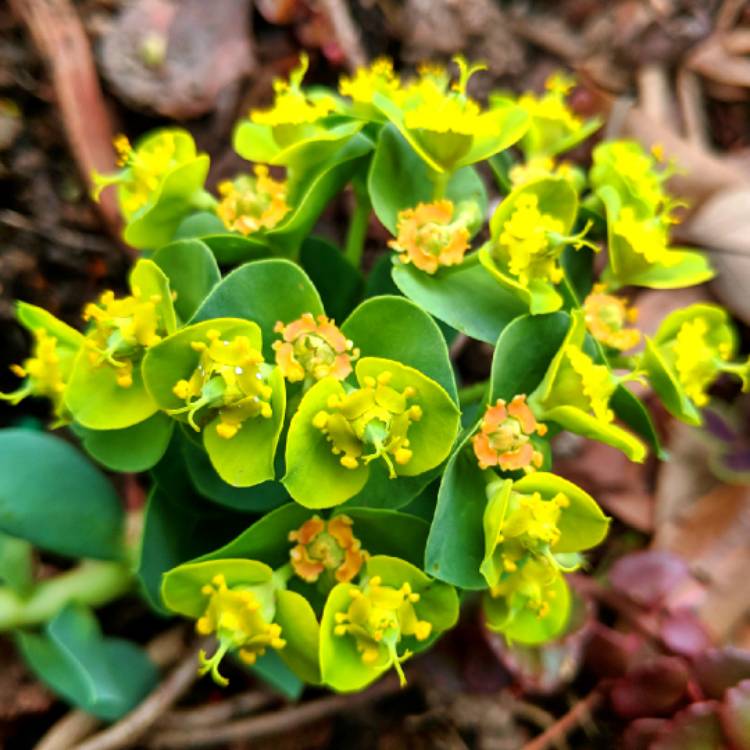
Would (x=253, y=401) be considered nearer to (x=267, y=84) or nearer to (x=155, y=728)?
(x=155, y=728)

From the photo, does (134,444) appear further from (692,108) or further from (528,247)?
(692,108)

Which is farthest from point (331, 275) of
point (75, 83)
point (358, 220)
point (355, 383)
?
point (75, 83)

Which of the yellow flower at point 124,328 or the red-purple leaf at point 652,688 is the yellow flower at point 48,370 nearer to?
the yellow flower at point 124,328

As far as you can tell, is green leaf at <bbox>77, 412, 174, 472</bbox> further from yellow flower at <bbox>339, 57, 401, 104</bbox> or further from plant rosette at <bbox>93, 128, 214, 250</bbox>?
yellow flower at <bbox>339, 57, 401, 104</bbox>

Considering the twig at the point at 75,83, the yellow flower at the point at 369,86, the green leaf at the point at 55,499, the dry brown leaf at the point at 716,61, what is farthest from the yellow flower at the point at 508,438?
the dry brown leaf at the point at 716,61

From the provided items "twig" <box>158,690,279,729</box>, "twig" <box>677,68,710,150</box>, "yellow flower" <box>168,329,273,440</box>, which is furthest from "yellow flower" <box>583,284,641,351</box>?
"twig" <box>677,68,710,150</box>
